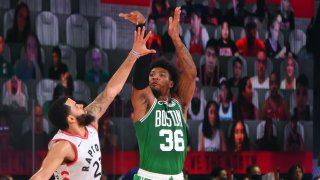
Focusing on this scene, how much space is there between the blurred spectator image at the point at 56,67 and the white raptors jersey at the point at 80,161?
499 cm

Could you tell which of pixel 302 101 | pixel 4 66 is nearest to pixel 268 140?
pixel 302 101

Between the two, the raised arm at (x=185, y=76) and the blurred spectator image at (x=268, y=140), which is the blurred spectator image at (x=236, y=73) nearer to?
the blurred spectator image at (x=268, y=140)

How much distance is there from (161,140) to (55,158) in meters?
1.42

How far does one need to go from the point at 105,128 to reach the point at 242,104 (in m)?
2.72

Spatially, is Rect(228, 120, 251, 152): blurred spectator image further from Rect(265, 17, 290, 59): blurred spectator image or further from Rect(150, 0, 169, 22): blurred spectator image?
Rect(150, 0, 169, 22): blurred spectator image

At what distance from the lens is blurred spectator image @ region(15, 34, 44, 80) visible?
11.3 meters

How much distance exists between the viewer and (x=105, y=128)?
37.3 feet

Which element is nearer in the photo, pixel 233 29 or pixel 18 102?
pixel 18 102

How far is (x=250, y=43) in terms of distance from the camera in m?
13.4

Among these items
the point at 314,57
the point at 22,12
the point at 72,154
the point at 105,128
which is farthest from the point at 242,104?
the point at 72,154

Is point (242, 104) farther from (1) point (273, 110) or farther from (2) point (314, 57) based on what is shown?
(2) point (314, 57)

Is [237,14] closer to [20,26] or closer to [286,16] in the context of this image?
[286,16]

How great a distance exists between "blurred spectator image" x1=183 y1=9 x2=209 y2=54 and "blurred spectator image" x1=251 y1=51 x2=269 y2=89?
3.31 feet

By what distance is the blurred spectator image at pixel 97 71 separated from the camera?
11875 mm
